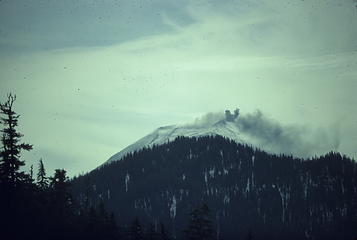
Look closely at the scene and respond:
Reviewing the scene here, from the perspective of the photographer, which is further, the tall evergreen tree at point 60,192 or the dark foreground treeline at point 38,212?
the tall evergreen tree at point 60,192

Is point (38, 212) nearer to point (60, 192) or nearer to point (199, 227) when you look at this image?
point (60, 192)

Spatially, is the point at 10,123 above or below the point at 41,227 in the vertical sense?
above

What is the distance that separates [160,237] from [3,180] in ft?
78.5

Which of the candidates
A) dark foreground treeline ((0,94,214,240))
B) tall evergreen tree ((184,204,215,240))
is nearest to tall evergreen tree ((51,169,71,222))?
dark foreground treeline ((0,94,214,240))

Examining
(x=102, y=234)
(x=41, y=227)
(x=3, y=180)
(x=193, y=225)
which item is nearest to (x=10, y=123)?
(x=3, y=180)

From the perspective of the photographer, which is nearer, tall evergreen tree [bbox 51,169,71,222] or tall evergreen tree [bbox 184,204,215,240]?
tall evergreen tree [bbox 184,204,215,240]

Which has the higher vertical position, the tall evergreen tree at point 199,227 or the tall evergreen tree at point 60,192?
the tall evergreen tree at point 60,192

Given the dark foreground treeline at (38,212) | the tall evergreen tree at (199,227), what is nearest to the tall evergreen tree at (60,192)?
the dark foreground treeline at (38,212)

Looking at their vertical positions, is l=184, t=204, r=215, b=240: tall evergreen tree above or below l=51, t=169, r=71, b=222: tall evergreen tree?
below

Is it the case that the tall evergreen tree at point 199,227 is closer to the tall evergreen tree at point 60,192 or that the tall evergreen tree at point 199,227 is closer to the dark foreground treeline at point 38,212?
the dark foreground treeline at point 38,212

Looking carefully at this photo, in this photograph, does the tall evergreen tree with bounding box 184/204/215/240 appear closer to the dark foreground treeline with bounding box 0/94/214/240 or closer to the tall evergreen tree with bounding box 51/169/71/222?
the dark foreground treeline with bounding box 0/94/214/240

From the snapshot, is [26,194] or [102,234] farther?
[102,234]

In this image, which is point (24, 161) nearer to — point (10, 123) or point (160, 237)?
point (10, 123)

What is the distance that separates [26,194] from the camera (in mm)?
54781
